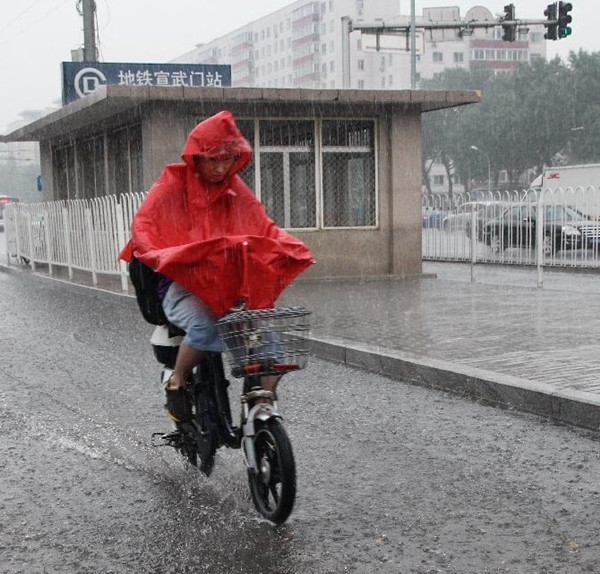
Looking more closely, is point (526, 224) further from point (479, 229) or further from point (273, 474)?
point (273, 474)

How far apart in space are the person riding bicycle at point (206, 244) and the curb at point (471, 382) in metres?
2.53

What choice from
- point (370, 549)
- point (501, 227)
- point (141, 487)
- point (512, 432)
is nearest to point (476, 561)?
point (370, 549)

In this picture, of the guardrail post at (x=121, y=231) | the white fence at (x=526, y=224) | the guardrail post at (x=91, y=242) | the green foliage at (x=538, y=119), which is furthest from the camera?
the green foliage at (x=538, y=119)

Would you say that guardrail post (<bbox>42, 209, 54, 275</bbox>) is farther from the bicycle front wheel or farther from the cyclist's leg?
the cyclist's leg

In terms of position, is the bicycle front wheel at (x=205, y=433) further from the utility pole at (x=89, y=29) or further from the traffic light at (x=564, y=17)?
the traffic light at (x=564, y=17)

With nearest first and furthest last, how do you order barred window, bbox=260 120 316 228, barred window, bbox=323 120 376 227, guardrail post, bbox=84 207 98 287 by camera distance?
guardrail post, bbox=84 207 98 287
barred window, bbox=260 120 316 228
barred window, bbox=323 120 376 227

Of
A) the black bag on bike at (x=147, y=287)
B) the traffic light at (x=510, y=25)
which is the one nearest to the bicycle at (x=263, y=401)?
the black bag on bike at (x=147, y=287)

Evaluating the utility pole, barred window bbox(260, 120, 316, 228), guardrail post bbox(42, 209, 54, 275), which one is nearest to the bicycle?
barred window bbox(260, 120, 316, 228)

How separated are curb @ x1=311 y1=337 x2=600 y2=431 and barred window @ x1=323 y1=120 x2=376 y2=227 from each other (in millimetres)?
8815

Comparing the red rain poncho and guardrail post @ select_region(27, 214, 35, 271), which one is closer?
the red rain poncho

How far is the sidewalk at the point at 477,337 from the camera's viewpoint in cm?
684

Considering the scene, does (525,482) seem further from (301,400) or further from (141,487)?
(301,400)

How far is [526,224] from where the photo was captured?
66.8 ft

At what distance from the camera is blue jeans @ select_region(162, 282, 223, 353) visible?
4.52 m
